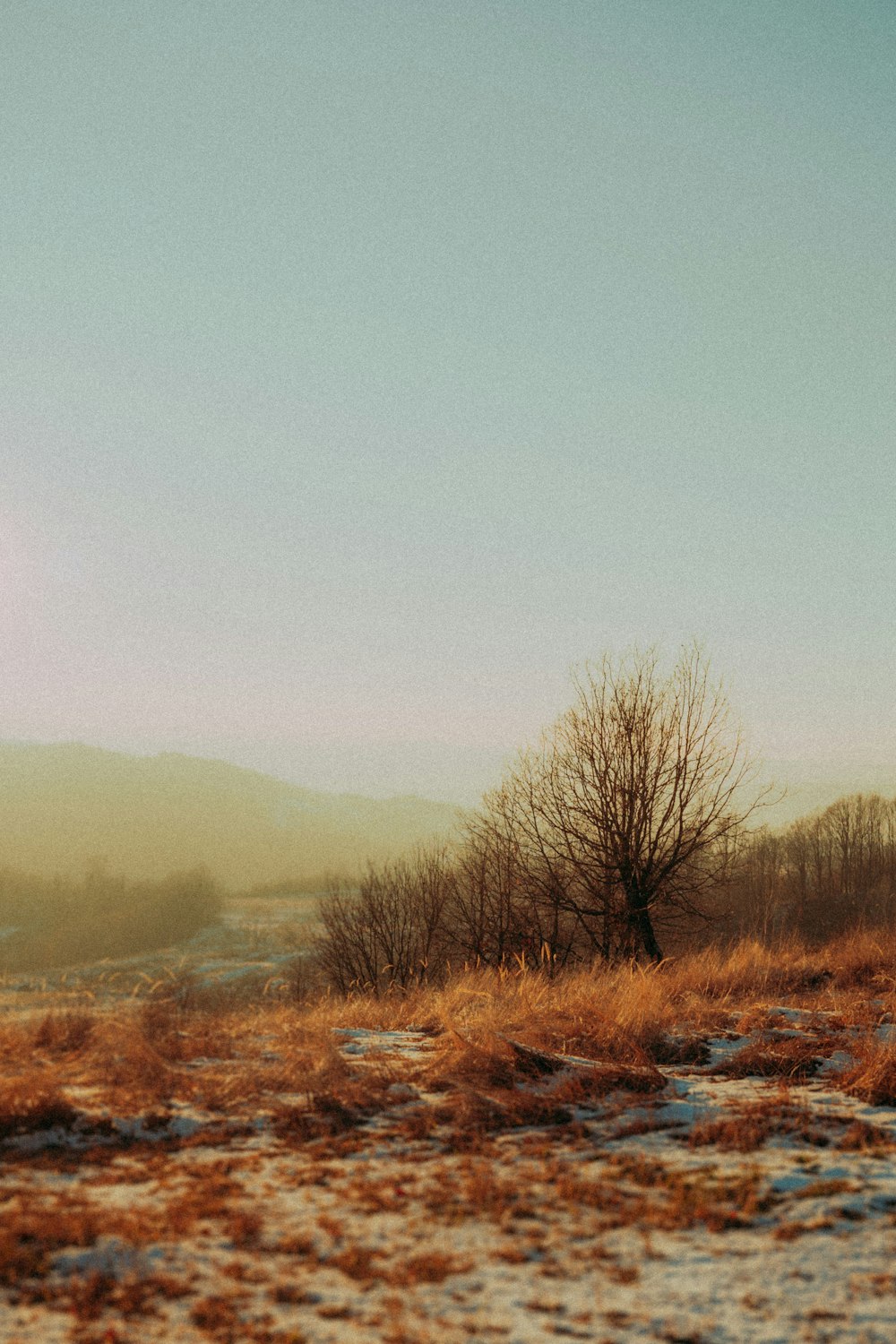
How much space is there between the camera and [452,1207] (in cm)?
394

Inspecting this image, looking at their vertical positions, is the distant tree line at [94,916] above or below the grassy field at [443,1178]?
below

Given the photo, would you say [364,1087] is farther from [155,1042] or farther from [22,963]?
[22,963]

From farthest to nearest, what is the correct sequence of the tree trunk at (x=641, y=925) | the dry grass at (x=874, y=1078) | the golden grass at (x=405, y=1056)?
the tree trunk at (x=641, y=925), the dry grass at (x=874, y=1078), the golden grass at (x=405, y=1056)

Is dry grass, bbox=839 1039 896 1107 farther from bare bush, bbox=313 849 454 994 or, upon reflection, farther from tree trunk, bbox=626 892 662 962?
bare bush, bbox=313 849 454 994

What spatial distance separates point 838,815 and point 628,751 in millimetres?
46614

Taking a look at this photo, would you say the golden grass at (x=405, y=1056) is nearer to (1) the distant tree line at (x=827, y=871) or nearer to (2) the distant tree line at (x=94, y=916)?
(1) the distant tree line at (x=827, y=871)

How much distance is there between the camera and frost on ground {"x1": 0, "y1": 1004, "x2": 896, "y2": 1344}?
10.2 feet

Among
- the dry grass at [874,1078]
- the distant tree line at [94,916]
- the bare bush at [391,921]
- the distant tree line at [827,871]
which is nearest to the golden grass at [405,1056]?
the dry grass at [874,1078]

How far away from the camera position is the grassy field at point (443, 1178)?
3.14m

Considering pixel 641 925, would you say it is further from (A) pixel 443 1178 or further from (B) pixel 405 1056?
(A) pixel 443 1178

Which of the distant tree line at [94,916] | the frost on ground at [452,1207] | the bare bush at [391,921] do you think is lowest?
the distant tree line at [94,916]

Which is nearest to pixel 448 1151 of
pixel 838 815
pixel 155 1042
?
pixel 155 1042

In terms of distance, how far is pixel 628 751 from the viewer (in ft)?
55.4

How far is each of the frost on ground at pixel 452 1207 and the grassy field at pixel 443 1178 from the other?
0.04 feet
